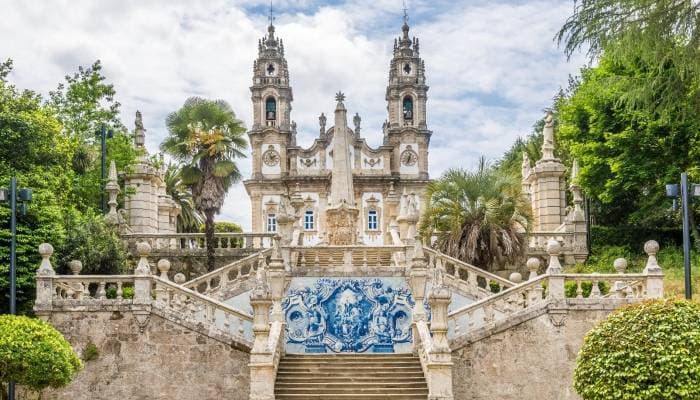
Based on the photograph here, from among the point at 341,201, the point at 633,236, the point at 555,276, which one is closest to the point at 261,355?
A: the point at 555,276

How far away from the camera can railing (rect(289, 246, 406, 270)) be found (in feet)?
82.2

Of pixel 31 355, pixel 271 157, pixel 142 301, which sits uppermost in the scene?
pixel 271 157

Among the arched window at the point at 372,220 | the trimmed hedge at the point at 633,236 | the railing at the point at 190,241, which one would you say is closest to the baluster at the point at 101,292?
the railing at the point at 190,241

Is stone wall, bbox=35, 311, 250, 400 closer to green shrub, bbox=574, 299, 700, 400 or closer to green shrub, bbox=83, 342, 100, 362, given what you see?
green shrub, bbox=83, 342, 100, 362

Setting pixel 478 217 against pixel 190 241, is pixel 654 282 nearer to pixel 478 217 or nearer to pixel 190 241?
pixel 478 217

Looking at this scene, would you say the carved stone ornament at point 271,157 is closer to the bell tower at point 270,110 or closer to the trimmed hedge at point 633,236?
the bell tower at point 270,110

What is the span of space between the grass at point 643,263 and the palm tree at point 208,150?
38.3 ft

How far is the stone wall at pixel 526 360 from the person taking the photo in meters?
20.4

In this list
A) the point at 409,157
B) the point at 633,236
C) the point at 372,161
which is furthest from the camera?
the point at 409,157

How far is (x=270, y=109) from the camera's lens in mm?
65875

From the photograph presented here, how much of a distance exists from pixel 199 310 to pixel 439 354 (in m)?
5.73

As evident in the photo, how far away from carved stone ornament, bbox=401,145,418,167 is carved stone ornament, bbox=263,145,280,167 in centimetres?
880

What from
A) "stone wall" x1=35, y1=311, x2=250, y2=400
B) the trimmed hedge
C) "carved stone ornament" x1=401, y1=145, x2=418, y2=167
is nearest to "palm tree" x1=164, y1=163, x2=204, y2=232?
"carved stone ornament" x1=401, y1=145, x2=418, y2=167

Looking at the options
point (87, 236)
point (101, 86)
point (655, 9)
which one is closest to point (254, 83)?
point (101, 86)
